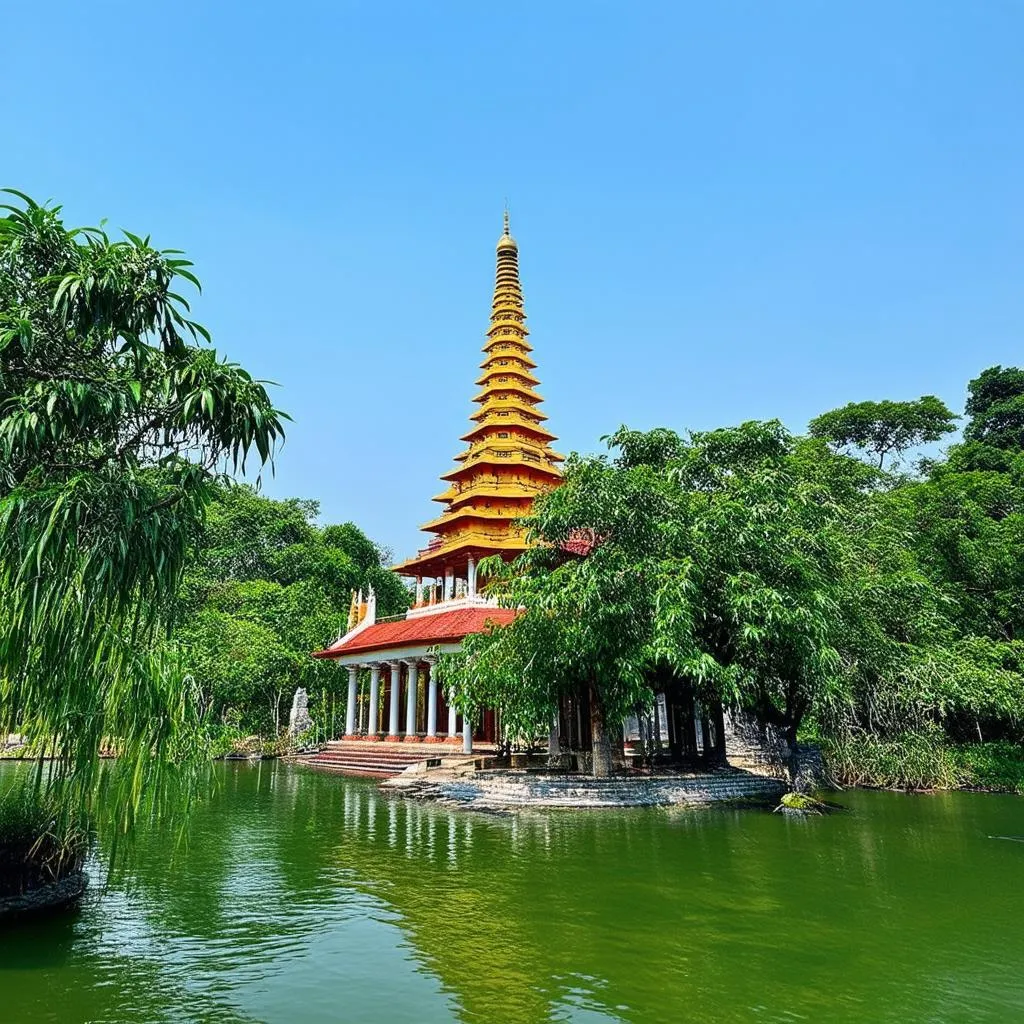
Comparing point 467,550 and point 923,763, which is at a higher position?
point 467,550

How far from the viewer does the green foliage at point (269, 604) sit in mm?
29281

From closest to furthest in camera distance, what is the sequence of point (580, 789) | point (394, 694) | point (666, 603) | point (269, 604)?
point (666, 603)
point (580, 789)
point (394, 694)
point (269, 604)

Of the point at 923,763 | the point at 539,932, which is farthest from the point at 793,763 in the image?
the point at 539,932

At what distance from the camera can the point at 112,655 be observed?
6.20 metres

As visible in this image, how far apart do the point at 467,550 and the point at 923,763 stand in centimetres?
Result: 1439

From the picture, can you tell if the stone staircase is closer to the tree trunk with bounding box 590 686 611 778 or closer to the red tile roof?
the red tile roof

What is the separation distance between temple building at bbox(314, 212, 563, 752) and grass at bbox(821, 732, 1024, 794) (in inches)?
387

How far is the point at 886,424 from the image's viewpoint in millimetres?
38375

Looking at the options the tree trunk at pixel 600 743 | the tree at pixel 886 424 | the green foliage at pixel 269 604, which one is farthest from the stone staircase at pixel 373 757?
the tree at pixel 886 424

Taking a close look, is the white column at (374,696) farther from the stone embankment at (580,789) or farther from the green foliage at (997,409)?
the green foliage at (997,409)

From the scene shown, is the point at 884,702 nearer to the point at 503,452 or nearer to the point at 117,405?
the point at 503,452

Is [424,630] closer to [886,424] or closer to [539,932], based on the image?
[539,932]

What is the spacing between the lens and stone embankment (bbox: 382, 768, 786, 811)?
1531cm

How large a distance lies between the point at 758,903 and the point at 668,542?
7817mm
